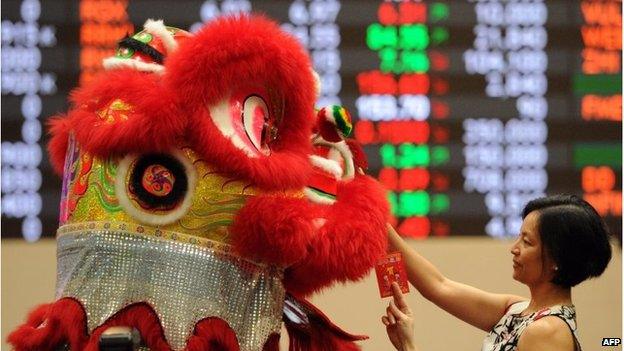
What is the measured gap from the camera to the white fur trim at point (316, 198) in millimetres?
1627

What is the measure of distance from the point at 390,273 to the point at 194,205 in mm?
472

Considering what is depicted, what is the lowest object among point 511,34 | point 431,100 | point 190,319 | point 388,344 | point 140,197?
point 388,344

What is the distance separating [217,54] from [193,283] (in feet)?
1.14

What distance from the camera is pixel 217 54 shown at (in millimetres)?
1529

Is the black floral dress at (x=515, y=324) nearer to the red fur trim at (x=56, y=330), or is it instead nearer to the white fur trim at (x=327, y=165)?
the white fur trim at (x=327, y=165)

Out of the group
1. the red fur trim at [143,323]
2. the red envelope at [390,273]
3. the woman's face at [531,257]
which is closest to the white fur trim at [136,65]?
the red fur trim at [143,323]

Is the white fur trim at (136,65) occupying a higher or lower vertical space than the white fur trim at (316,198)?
higher

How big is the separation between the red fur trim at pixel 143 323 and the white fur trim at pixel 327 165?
355 millimetres

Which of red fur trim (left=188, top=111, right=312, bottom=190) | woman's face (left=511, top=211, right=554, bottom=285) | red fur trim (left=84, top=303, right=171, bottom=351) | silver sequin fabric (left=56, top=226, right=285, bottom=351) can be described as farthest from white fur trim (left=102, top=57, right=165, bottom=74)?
woman's face (left=511, top=211, right=554, bottom=285)

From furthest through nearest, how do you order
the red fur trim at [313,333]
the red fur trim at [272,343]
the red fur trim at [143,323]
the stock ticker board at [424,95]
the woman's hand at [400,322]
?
the stock ticker board at [424,95]
the woman's hand at [400,322]
the red fur trim at [313,333]
the red fur trim at [272,343]
the red fur trim at [143,323]

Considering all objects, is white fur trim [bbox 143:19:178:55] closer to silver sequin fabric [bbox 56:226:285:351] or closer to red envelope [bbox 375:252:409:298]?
silver sequin fabric [bbox 56:226:285:351]

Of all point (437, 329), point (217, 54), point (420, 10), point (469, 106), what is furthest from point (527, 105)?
point (217, 54)

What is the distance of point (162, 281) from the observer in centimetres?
153

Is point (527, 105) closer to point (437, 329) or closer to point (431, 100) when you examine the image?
point (431, 100)
